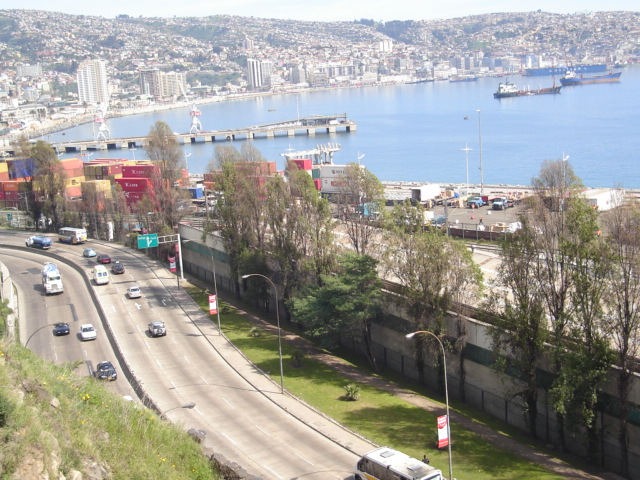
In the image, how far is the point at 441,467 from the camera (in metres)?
22.4

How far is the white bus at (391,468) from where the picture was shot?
18.8m

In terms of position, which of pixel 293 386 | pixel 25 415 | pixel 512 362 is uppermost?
pixel 25 415

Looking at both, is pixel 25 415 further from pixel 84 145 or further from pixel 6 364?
pixel 84 145

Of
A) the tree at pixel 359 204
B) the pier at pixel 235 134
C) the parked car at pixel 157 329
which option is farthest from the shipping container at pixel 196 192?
the pier at pixel 235 134

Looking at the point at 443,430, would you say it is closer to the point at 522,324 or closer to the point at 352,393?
the point at 522,324

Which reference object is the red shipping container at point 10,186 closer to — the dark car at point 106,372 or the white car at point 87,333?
the white car at point 87,333

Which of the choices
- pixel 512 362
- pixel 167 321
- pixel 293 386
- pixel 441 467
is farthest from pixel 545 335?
pixel 167 321

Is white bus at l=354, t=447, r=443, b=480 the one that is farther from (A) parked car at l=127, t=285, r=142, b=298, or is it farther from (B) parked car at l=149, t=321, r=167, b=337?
(A) parked car at l=127, t=285, r=142, b=298

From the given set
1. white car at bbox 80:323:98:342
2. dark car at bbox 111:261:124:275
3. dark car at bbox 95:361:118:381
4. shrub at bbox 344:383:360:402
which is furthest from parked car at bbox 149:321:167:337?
dark car at bbox 111:261:124:275

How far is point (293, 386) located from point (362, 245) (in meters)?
9.75

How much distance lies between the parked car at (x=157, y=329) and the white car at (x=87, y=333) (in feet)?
9.00

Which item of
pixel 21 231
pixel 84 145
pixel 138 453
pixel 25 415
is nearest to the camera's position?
pixel 25 415

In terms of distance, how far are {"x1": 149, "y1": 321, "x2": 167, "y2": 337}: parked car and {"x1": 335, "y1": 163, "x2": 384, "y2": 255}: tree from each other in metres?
10.7

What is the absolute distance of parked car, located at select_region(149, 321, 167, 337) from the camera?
117 ft
